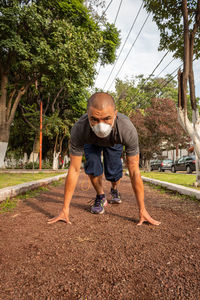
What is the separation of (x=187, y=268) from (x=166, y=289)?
1.07ft

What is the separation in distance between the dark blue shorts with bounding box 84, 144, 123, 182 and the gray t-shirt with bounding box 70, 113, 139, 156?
0.49 metres

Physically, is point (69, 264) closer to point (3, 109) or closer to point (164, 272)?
point (164, 272)

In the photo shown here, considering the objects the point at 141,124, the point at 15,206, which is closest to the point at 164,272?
the point at 15,206

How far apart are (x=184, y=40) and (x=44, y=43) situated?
6.50 metres

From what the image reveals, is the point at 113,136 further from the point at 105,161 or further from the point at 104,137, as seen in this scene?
the point at 105,161

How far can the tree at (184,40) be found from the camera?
19.3 feet

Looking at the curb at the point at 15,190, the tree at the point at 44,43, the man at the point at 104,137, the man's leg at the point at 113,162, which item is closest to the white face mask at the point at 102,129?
the man at the point at 104,137

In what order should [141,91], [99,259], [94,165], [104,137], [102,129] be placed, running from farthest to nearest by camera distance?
[141,91] → [94,165] → [104,137] → [102,129] → [99,259]

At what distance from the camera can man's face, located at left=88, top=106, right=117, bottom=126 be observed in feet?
7.27

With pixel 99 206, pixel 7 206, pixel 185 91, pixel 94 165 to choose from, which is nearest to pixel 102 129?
pixel 94 165

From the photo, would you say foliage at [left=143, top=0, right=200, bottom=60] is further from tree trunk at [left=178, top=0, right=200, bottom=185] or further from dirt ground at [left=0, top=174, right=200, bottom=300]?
dirt ground at [left=0, top=174, right=200, bottom=300]

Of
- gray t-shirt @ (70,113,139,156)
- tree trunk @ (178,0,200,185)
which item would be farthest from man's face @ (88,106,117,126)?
tree trunk @ (178,0,200,185)

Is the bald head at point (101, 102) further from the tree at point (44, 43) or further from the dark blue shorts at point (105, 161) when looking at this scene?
the tree at point (44, 43)

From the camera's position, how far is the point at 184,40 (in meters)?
6.01
